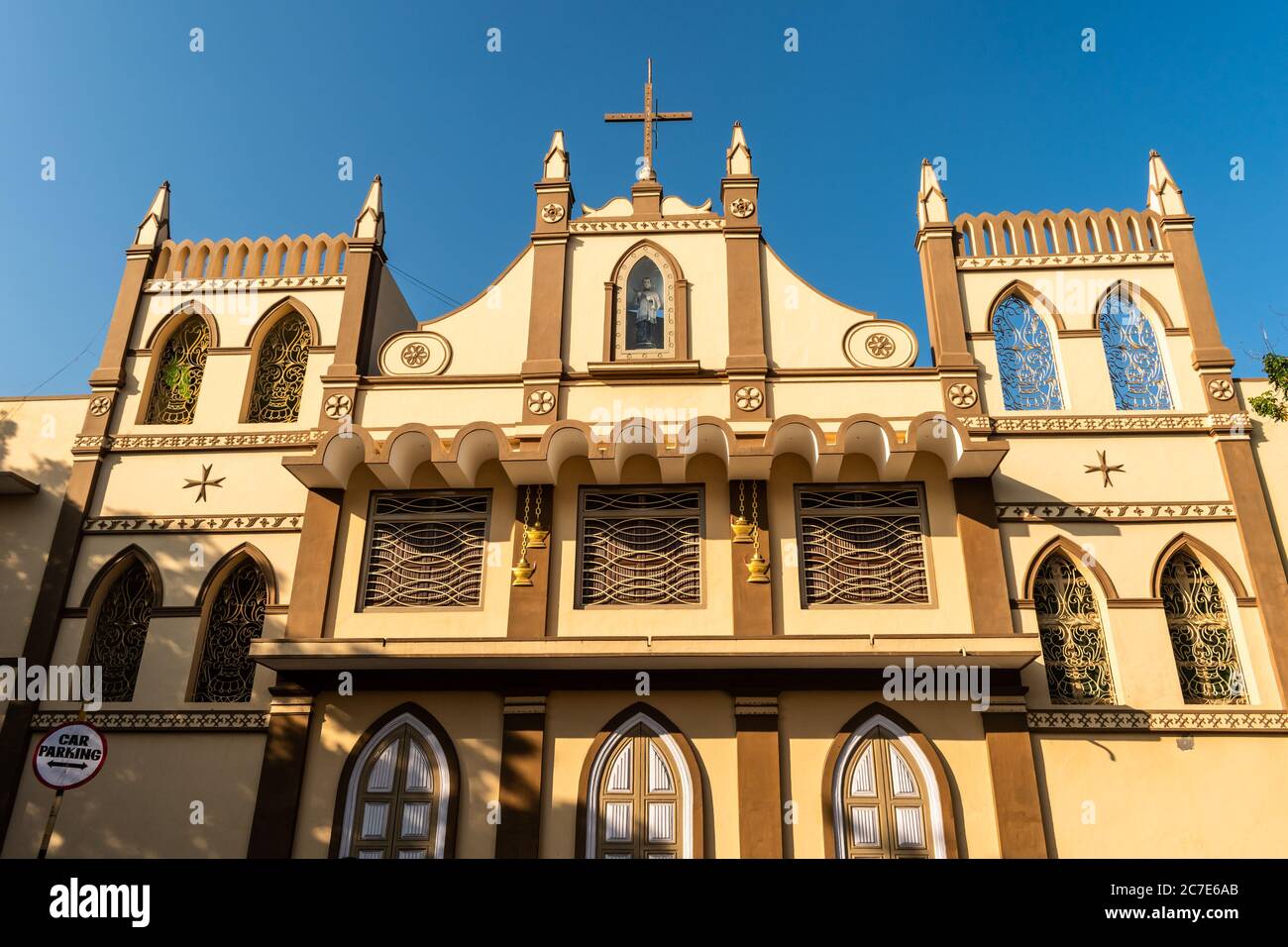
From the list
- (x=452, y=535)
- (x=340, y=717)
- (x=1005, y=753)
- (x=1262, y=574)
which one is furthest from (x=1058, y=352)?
(x=340, y=717)

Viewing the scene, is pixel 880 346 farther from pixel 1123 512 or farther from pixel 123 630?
pixel 123 630

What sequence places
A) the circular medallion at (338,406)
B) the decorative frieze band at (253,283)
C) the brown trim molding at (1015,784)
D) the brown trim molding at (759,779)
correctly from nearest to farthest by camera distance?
the brown trim molding at (1015,784)
the brown trim molding at (759,779)
the circular medallion at (338,406)
the decorative frieze band at (253,283)

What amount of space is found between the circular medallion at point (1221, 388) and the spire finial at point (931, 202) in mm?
4507

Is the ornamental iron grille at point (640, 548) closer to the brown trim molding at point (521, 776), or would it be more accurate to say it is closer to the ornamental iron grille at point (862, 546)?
the ornamental iron grille at point (862, 546)

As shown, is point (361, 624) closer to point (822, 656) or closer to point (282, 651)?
point (282, 651)

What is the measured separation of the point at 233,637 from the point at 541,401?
5.40 metres

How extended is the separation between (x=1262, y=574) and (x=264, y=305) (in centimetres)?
1506

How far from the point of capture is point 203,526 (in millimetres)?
14039

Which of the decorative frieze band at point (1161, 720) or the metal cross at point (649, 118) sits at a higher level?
the metal cross at point (649, 118)

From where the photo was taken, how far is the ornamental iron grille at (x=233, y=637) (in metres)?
13.3

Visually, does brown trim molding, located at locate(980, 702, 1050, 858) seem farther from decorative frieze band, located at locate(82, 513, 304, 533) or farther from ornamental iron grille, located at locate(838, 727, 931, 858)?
decorative frieze band, located at locate(82, 513, 304, 533)

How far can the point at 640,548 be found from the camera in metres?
13.2

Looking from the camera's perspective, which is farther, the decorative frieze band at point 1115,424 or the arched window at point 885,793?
the decorative frieze band at point 1115,424

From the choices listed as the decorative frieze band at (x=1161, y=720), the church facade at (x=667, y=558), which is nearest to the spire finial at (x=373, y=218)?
the church facade at (x=667, y=558)
